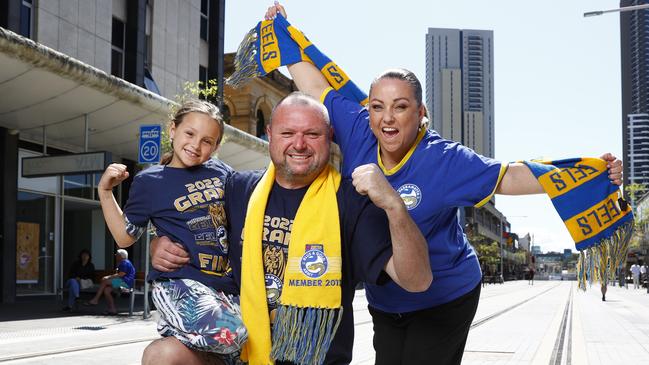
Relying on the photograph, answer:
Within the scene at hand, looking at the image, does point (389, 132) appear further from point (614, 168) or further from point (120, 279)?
point (120, 279)

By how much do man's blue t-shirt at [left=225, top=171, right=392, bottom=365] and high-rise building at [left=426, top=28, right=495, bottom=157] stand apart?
17119 centimetres

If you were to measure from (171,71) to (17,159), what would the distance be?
7.99 metres

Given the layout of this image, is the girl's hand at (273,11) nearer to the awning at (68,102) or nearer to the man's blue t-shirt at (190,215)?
the man's blue t-shirt at (190,215)

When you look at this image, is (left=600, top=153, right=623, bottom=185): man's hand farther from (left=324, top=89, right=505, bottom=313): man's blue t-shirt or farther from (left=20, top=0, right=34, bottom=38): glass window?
(left=20, top=0, right=34, bottom=38): glass window

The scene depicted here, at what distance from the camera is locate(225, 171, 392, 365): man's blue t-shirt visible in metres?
2.43

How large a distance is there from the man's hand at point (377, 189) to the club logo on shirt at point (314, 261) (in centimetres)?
26

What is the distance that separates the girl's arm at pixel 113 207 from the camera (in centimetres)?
284

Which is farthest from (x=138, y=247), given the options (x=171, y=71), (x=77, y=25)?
(x=77, y=25)

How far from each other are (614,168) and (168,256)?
1.93 metres

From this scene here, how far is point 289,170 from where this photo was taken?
101 inches

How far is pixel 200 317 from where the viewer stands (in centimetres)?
241

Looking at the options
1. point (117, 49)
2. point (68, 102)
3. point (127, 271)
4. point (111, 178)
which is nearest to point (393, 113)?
point (111, 178)

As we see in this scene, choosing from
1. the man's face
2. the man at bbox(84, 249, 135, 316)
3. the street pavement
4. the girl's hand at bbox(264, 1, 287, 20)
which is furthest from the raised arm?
the man at bbox(84, 249, 135, 316)

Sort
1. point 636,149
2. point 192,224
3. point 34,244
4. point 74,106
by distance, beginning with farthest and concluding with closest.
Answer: point 636,149
point 34,244
point 74,106
point 192,224
